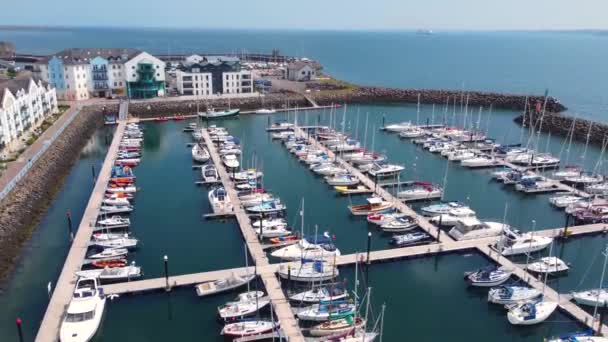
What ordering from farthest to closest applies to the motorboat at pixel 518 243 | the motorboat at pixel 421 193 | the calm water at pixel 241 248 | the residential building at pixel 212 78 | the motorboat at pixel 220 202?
the residential building at pixel 212 78 → the motorboat at pixel 421 193 → the motorboat at pixel 220 202 → the motorboat at pixel 518 243 → the calm water at pixel 241 248

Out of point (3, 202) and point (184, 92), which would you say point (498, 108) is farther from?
point (3, 202)

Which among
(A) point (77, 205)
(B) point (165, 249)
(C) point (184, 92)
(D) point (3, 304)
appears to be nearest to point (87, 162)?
(A) point (77, 205)

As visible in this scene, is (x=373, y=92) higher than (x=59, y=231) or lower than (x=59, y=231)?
higher

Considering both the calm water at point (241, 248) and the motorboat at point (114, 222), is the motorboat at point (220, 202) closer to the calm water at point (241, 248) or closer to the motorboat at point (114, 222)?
the calm water at point (241, 248)

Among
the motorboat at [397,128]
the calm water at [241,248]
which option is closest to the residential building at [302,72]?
the calm water at [241,248]

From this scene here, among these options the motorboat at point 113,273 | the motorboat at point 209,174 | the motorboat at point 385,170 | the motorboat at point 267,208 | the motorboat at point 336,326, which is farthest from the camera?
the motorboat at point 385,170

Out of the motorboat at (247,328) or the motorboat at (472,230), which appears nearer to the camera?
the motorboat at (247,328)

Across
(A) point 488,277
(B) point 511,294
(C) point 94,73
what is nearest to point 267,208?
(A) point 488,277
